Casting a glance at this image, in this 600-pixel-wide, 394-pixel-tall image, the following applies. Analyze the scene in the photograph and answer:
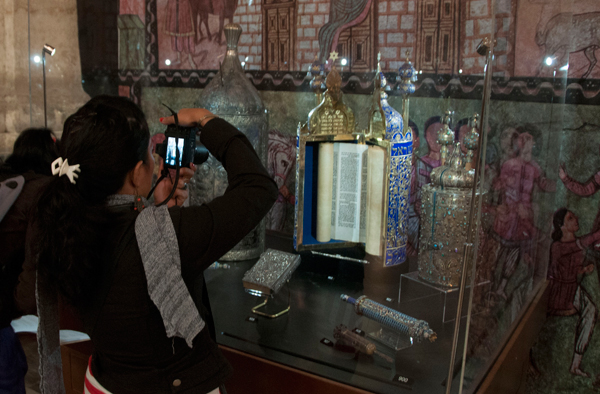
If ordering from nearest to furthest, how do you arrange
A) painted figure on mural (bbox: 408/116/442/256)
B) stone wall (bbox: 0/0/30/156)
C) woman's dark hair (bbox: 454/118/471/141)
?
1. woman's dark hair (bbox: 454/118/471/141)
2. painted figure on mural (bbox: 408/116/442/256)
3. stone wall (bbox: 0/0/30/156)

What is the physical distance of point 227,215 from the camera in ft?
2.97

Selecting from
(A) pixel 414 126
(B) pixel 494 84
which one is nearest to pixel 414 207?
(A) pixel 414 126

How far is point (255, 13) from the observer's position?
2152 mm

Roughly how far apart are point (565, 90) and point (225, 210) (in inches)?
46.3

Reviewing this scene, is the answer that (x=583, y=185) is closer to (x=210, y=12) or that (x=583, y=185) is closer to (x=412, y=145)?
(x=412, y=145)

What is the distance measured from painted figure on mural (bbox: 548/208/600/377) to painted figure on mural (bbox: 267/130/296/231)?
98cm

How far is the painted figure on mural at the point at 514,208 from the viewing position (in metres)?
1.08

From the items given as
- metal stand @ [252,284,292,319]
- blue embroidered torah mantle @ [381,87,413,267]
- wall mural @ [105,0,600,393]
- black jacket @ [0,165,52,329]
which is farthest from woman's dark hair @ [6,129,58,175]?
blue embroidered torah mantle @ [381,87,413,267]

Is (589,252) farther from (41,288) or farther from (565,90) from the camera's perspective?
(41,288)

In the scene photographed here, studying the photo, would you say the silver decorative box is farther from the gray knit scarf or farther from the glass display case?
the gray knit scarf

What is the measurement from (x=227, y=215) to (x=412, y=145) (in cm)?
91

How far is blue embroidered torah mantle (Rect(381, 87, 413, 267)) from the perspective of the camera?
5.20 ft

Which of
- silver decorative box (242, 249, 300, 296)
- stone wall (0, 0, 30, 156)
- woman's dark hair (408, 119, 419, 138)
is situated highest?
stone wall (0, 0, 30, 156)

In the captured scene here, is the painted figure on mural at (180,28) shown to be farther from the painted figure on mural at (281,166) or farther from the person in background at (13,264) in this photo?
the person in background at (13,264)
